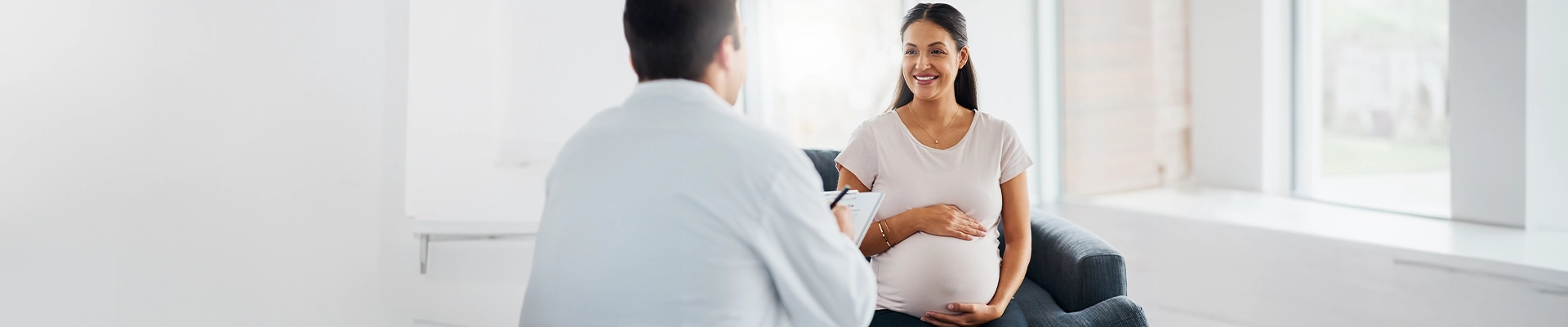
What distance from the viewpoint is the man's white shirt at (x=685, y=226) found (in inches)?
44.6

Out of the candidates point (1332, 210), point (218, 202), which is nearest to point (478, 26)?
point (218, 202)

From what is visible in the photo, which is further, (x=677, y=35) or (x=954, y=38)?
(x=954, y=38)

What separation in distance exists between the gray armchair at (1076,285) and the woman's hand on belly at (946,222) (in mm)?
248

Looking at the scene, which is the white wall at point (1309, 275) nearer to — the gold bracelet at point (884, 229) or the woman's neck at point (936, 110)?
the woman's neck at point (936, 110)

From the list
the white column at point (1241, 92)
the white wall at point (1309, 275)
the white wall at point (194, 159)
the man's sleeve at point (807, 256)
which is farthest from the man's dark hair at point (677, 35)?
the white column at point (1241, 92)

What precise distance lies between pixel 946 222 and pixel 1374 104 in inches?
76.9

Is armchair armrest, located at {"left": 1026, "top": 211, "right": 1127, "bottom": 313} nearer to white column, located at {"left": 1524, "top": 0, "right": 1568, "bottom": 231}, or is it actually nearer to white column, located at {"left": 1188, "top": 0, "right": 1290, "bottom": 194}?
white column, located at {"left": 1524, "top": 0, "right": 1568, "bottom": 231}

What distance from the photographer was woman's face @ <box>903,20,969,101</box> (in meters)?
2.04

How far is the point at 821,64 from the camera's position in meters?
3.89

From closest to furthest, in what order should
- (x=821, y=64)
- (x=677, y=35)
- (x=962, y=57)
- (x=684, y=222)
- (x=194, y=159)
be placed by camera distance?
(x=684, y=222), (x=677, y=35), (x=194, y=159), (x=962, y=57), (x=821, y=64)

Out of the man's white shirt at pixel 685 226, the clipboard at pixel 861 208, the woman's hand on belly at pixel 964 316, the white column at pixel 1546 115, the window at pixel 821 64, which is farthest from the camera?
the window at pixel 821 64

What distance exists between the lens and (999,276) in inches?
81.4

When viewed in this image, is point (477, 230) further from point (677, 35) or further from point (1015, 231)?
point (677, 35)

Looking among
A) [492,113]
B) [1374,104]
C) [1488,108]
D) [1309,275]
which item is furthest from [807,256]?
[1374,104]
